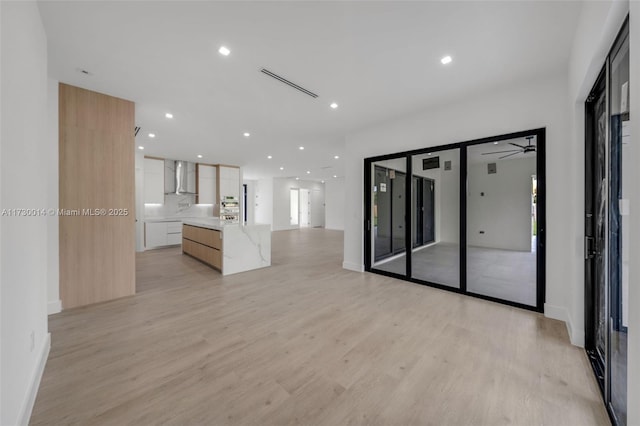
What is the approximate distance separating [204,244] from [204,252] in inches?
7.3

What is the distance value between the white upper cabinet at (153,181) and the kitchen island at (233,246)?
3075mm

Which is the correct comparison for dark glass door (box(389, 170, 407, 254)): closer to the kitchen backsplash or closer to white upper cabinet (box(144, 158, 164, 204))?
the kitchen backsplash

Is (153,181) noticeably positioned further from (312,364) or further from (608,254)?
(608,254)

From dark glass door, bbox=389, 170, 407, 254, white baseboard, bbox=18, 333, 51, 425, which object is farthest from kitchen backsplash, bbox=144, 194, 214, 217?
dark glass door, bbox=389, 170, 407, 254

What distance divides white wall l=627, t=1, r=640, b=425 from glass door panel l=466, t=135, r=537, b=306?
2.70m

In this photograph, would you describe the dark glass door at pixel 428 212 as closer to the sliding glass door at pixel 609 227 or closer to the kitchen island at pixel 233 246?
the sliding glass door at pixel 609 227

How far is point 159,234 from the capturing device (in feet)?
26.2

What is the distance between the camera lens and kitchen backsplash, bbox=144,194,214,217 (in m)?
8.35

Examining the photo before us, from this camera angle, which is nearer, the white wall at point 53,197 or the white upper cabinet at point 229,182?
the white wall at point 53,197

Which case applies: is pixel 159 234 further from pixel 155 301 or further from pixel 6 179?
pixel 6 179

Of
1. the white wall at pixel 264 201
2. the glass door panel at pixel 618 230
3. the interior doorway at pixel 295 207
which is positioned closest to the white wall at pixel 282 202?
the white wall at pixel 264 201

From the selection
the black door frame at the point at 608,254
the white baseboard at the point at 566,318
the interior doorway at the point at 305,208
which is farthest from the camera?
the interior doorway at the point at 305,208

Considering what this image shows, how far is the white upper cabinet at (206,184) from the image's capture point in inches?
356

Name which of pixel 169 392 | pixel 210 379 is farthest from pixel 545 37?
pixel 169 392
